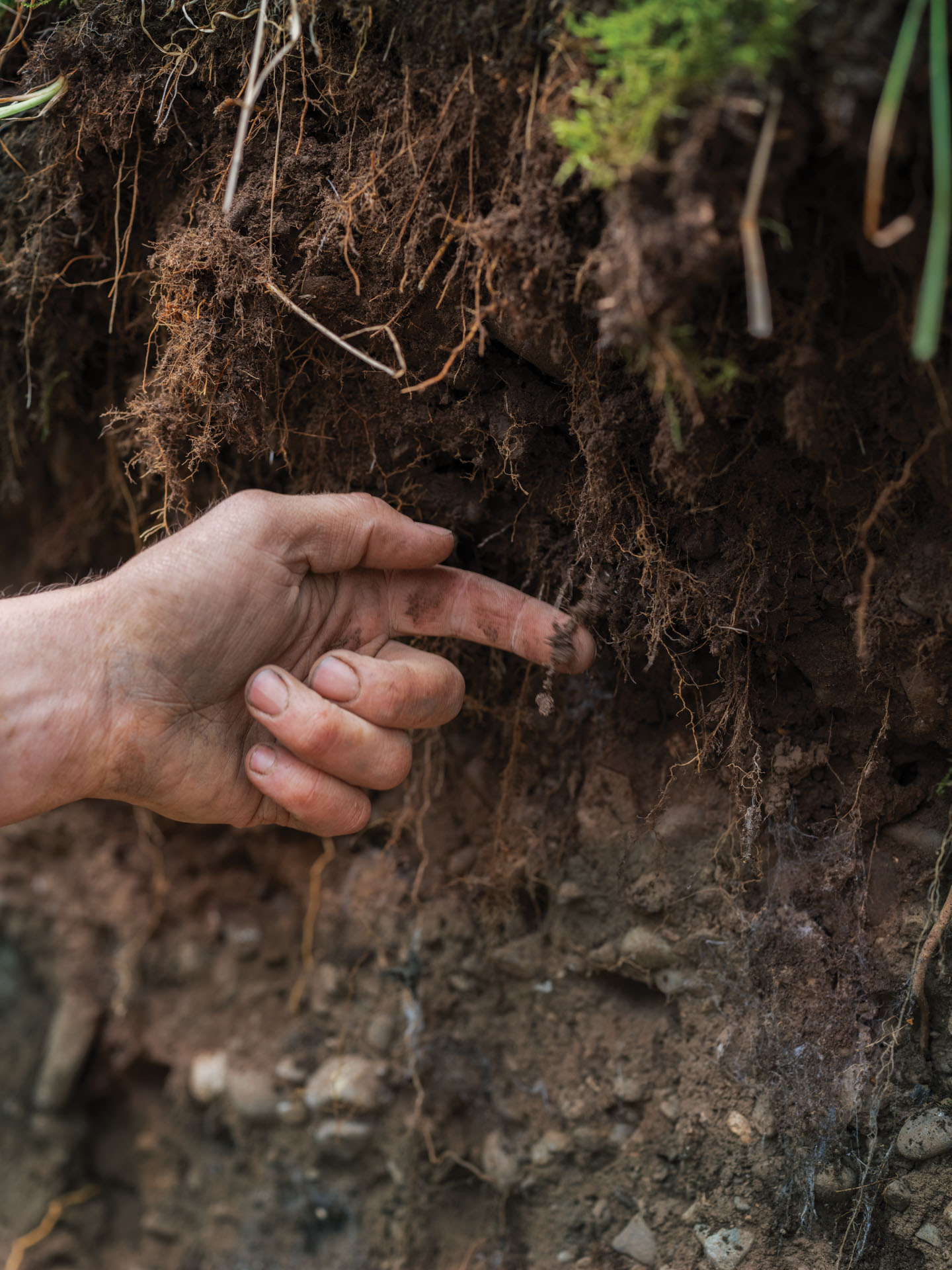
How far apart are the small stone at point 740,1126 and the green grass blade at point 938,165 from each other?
41.8 inches

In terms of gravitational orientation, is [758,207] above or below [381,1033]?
above

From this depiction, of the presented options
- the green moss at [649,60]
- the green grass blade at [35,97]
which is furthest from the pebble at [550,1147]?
the green grass blade at [35,97]

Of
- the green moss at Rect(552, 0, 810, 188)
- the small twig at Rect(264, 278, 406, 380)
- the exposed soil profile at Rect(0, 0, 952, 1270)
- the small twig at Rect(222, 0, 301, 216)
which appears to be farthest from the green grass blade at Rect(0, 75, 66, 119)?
the green moss at Rect(552, 0, 810, 188)

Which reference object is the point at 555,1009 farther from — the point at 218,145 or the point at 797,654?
the point at 218,145

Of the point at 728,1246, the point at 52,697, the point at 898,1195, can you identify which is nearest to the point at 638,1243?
the point at 728,1246

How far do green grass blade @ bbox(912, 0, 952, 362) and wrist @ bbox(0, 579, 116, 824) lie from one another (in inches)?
39.5

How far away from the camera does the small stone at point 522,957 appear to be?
153 centimetres

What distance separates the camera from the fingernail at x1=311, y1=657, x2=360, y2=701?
118 cm

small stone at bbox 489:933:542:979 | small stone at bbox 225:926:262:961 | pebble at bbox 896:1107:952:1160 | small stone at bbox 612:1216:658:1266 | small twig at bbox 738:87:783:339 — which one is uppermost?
small twig at bbox 738:87:783:339

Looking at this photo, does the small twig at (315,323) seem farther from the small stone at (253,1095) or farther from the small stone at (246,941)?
the small stone at (253,1095)

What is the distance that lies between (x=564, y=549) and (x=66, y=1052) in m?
1.78

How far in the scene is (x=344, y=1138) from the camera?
1.62m

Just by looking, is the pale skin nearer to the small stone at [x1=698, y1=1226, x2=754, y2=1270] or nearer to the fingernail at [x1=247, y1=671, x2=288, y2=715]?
the fingernail at [x1=247, y1=671, x2=288, y2=715]

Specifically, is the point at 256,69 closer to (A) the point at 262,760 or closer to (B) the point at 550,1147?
(A) the point at 262,760
